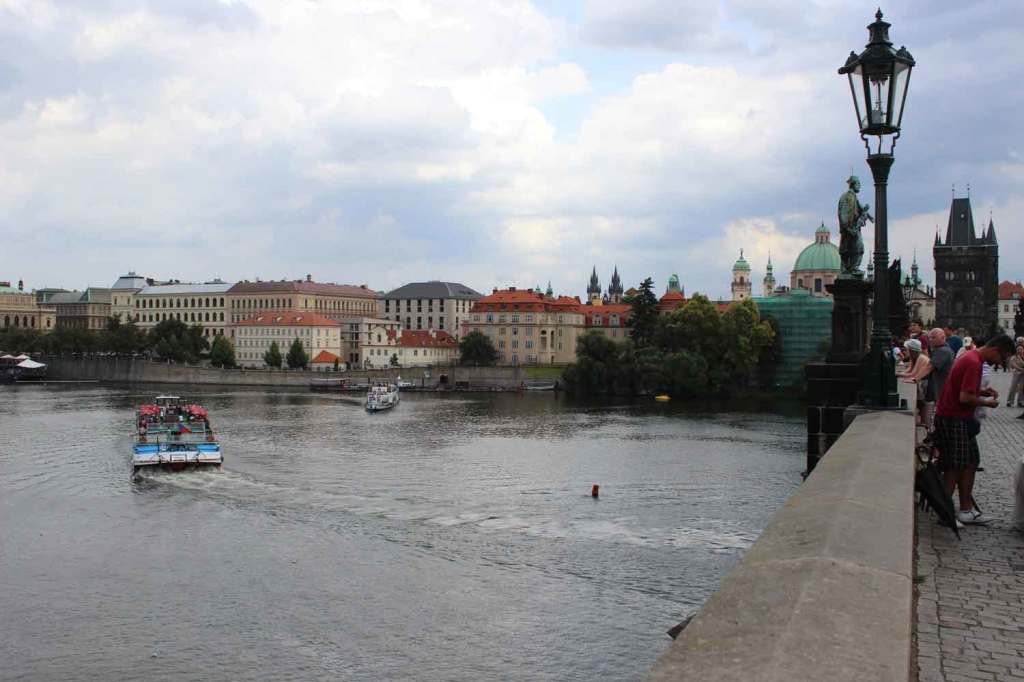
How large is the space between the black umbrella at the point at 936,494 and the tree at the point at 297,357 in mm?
119688

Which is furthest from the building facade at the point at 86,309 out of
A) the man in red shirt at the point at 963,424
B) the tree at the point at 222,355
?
the man in red shirt at the point at 963,424

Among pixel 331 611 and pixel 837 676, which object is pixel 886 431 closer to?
pixel 837 676

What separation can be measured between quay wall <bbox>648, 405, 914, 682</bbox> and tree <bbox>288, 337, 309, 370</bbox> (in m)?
122

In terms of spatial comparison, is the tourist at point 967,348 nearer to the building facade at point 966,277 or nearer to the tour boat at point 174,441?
the tour boat at point 174,441

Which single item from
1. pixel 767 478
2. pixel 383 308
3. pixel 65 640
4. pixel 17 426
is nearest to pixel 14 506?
pixel 65 640

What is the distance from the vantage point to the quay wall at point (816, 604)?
3326 millimetres

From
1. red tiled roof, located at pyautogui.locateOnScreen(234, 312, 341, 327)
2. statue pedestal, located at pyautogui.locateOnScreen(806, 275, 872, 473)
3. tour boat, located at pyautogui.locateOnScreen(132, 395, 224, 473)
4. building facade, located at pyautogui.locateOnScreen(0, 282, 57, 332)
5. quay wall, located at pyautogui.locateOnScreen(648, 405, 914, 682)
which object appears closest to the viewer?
quay wall, located at pyautogui.locateOnScreen(648, 405, 914, 682)

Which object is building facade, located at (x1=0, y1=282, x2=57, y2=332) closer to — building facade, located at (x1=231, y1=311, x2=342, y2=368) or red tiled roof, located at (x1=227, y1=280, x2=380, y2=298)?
red tiled roof, located at (x1=227, y1=280, x2=380, y2=298)

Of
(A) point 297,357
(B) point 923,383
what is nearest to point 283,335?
(A) point 297,357

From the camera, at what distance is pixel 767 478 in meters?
35.6

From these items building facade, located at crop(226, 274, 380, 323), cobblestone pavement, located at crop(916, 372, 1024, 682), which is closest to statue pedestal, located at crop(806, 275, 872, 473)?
cobblestone pavement, located at crop(916, 372, 1024, 682)

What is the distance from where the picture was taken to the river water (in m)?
17.3

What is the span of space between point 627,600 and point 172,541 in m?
13.2

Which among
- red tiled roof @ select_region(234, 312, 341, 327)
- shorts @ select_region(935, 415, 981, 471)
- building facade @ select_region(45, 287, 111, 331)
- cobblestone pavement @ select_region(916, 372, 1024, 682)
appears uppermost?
building facade @ select_region(45, 287, 111, 331)
